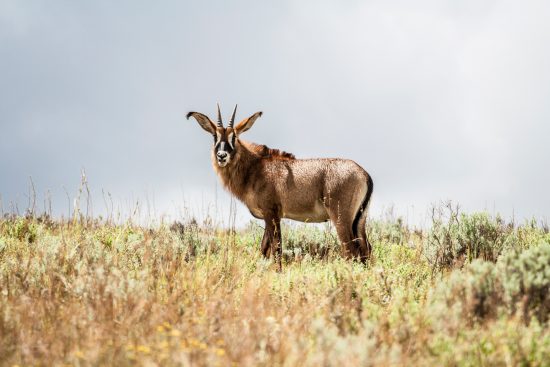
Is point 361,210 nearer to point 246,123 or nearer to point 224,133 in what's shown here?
point 246,123

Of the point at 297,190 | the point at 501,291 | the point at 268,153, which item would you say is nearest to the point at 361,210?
the point at 297,190

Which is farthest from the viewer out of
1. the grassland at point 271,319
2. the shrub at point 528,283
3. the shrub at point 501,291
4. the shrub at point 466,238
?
the shrub at point 466,238

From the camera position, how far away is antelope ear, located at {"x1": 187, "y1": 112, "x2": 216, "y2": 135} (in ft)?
33.0

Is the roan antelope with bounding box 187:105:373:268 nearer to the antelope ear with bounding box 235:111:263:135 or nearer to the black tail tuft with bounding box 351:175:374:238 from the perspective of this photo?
the black tail tuft with bounding box 351:175:374:238

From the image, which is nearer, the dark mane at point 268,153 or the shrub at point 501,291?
the shrub at point 501,291

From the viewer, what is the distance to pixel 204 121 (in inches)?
399

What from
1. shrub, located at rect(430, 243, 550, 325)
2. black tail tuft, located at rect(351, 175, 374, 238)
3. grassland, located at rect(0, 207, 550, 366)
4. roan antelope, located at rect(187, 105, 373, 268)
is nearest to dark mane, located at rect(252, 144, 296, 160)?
roan antelope, located at rect(187, 105, 373, 268)

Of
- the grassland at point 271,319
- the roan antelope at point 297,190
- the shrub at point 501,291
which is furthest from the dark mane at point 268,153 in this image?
the shrub at point 501,291

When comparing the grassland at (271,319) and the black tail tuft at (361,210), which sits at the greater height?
the black tail tuft at (361,210)

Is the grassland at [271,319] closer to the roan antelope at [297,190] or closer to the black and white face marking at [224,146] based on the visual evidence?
the roan antelope at [297,190]

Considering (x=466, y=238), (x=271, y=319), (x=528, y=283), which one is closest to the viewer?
(x=271, y=319)

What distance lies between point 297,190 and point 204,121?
2028 mm

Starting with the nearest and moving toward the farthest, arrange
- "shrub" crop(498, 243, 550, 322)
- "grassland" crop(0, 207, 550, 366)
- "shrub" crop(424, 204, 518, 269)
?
"grassland" crop(0, 207, 550, 366) → "shrub" crop(498, 243, 550, 322) → "shrub" crop(424, 204, 518, 269)

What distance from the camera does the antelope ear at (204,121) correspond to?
1007 cm
